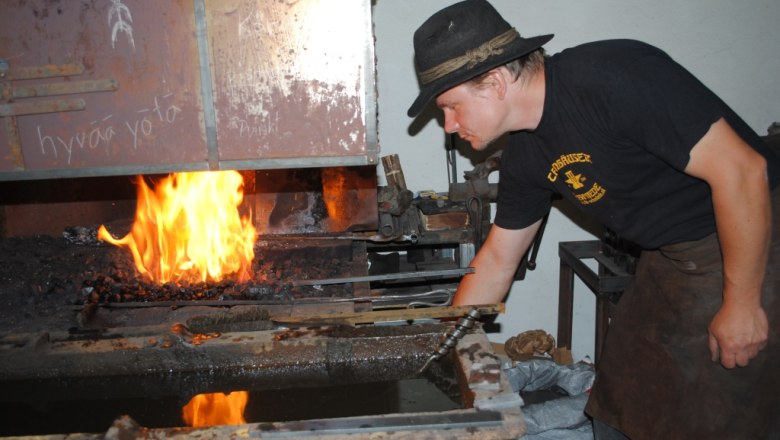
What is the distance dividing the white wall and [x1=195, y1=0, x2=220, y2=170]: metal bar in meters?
1.64

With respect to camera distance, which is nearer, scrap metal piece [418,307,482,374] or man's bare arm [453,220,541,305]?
scrap metal piece [418,307,482,374]

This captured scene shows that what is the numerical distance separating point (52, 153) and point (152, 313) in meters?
0.83

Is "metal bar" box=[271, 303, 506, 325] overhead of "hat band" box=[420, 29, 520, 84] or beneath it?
beneath

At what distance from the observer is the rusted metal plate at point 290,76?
6.86 ft

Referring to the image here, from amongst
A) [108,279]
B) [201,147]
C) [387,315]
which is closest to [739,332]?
[387,315]

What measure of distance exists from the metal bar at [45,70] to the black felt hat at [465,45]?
1.33m

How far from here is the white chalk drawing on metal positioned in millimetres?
2086

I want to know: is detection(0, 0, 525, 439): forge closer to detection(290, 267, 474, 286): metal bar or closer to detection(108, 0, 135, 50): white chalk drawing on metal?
detection(108, 0, 135, 50): white chalk drawing on metal

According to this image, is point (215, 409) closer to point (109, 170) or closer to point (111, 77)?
point (109, 170)

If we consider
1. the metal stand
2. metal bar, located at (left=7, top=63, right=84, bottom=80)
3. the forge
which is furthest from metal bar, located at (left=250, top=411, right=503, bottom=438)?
the metal stand

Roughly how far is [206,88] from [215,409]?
119cm

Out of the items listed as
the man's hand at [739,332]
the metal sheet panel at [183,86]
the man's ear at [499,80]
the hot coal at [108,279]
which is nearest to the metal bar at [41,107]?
the metal sheet panel at [183,86]

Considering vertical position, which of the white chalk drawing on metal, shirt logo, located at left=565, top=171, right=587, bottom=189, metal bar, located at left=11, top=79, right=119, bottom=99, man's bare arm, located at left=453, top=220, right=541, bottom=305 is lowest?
man's bare arm, located at left=453, top=220, right=541, bottom=305

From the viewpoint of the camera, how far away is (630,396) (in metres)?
2.16
